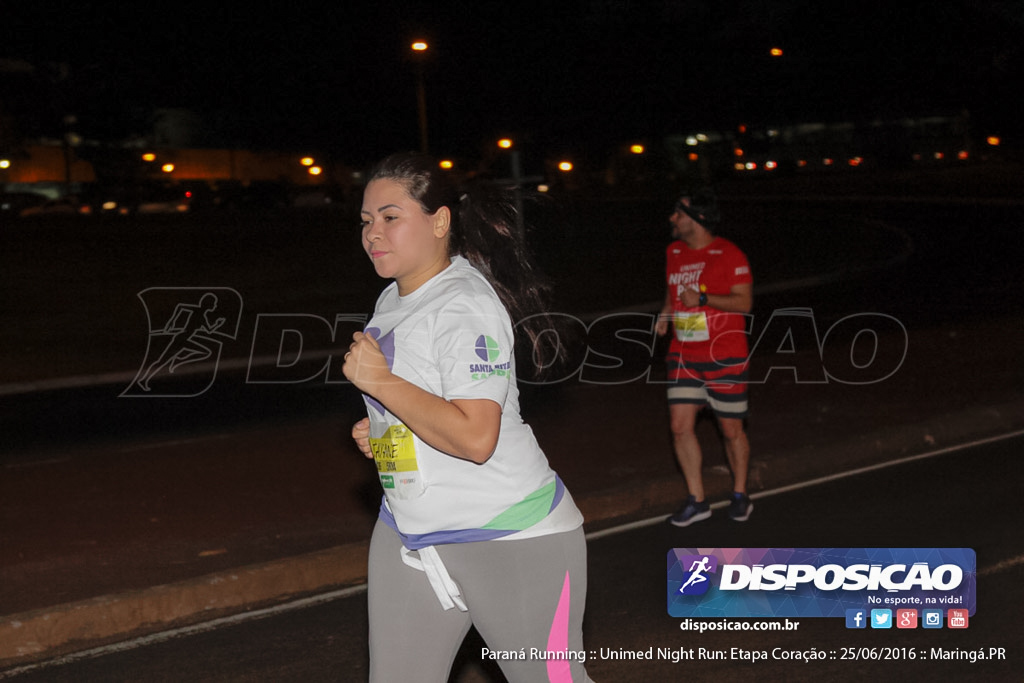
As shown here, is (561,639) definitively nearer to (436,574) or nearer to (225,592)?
(436,574)

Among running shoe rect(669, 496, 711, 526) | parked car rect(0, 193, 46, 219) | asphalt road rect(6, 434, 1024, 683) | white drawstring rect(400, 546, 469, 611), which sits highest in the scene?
parked car rect(0, 193, 46, 219)

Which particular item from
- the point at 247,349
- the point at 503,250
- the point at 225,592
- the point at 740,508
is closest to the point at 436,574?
the point at 503,250

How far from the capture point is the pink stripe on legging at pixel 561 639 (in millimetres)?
2832

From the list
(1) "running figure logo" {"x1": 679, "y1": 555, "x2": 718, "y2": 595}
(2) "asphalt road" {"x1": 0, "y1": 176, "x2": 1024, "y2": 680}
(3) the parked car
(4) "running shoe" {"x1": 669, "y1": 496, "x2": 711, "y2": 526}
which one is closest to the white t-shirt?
(2) "asphalt road" {"x1": 0, "y1": 176, "x2": 1024, "y2": 680}

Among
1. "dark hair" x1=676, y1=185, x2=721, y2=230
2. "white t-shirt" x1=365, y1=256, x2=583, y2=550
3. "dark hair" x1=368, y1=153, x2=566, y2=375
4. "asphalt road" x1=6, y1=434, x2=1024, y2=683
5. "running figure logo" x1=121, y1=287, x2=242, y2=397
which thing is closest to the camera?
"white t-shirt" x1=365, y1=256, x2=583, y2=550

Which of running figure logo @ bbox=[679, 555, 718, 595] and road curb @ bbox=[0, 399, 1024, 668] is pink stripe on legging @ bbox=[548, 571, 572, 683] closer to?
running figure logo @ bbox=[679, 555, 718, 595]

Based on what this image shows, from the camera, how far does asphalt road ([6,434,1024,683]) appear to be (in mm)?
4891

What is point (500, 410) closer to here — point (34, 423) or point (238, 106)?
point (34, 423)

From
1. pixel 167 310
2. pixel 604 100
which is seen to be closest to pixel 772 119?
pixel 604 100

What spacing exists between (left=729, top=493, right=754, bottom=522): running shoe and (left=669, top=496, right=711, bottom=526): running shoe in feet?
0.49

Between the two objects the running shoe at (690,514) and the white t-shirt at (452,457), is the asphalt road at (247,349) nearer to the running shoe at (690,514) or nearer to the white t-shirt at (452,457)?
the running shoe at (690,514)

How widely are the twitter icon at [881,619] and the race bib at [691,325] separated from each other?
2.00 meters

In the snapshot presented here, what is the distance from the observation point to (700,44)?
1892 inches

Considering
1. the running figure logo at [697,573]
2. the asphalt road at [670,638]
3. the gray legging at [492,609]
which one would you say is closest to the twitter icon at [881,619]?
the asphalt road at [670,638]
